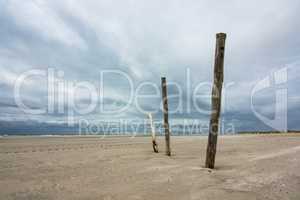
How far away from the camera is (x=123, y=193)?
4582 millimetres

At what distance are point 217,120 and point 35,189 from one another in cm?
538

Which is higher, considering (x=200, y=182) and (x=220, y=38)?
(x=220, y=38)

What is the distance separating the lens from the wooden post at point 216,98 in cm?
714

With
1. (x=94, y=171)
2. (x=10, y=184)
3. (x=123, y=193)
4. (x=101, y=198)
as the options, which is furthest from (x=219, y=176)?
(x=10, y=184)

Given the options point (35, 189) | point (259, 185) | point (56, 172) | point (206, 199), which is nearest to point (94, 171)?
point (56, 172)

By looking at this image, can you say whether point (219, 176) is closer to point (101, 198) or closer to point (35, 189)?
point (101, 198)

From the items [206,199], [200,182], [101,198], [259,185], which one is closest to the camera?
[206,199]

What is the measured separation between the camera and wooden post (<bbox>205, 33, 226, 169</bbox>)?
7.14 meters

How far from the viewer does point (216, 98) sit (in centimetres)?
724

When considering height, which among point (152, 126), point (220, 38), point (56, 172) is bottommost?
point (56, 172)

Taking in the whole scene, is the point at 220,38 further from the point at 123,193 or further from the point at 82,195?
the point at 82,195

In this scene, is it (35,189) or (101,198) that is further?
(35,189)

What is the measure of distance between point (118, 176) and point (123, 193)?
63.4 inches

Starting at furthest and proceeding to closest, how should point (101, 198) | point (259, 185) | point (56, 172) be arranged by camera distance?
point (56, 172)
point (259, 185)
point (101, 198)
